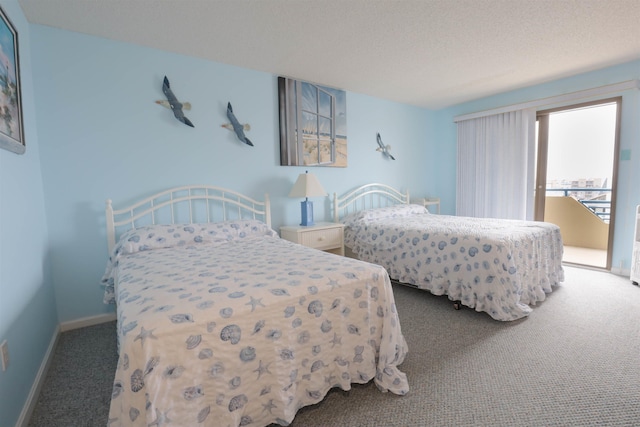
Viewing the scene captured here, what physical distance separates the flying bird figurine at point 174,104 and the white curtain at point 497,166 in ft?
12.7

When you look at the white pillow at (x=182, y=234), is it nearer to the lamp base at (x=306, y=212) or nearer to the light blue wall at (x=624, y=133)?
the lamp base at (x=306, y=212)

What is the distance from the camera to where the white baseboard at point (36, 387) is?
1.39m

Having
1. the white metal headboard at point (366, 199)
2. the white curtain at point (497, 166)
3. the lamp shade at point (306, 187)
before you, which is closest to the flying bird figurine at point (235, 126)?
the lamp shade at point (306, 187)

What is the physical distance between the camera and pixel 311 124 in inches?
138

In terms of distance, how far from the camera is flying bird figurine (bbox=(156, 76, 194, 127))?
264cm

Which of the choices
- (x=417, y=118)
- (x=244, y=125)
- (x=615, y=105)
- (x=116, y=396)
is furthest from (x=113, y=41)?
(x=615, y=105)

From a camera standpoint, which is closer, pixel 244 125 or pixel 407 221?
pixel 244 125

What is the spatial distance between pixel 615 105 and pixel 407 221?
2.61m

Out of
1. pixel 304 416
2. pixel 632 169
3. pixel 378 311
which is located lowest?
pixel 304 416

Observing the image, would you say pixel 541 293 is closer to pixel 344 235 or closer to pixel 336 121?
pixel 344 235

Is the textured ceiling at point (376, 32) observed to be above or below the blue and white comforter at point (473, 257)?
above

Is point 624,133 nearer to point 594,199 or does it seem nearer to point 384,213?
point 594,199

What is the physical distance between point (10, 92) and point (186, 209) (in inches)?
54.4

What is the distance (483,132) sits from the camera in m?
4.36
